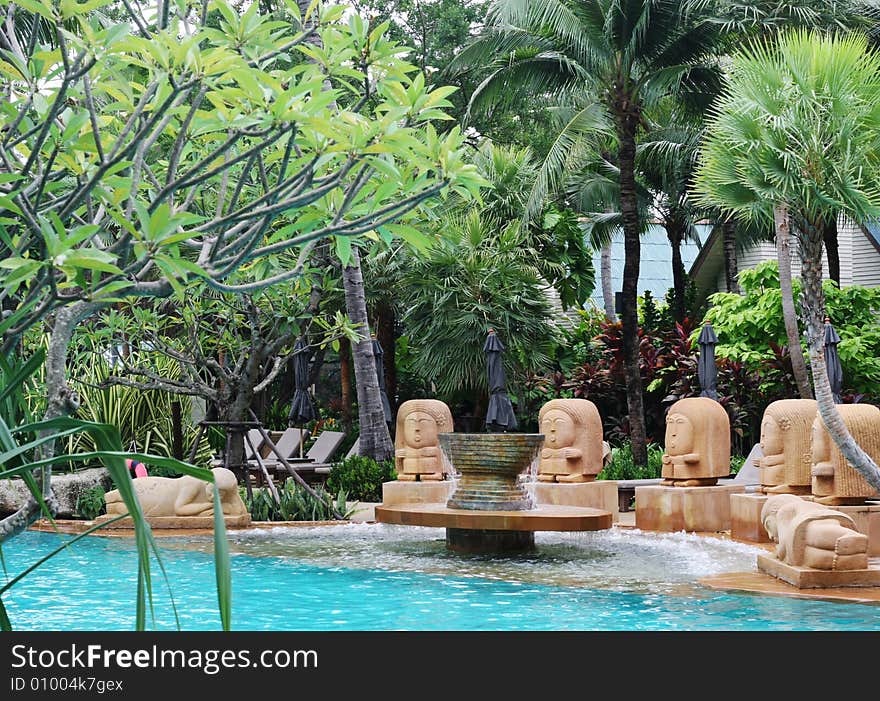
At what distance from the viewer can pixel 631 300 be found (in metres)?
16.3

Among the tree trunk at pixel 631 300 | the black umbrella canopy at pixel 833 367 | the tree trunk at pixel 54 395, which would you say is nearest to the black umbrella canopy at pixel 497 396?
the tree trunk at pixel 631 300

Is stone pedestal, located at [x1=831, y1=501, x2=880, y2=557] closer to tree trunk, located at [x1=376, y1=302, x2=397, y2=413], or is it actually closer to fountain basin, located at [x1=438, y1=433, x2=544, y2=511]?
fountain basin, located at [x1=438, y1=433, x2=544, y2=511]

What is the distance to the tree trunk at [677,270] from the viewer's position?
26734 mm

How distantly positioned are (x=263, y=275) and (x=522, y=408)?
17968mm

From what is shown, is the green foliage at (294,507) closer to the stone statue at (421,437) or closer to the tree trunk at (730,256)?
the stone statue at (421,437)

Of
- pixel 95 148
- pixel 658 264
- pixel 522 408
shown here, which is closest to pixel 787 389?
pixel 522 408

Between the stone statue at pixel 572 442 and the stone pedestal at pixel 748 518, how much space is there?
1916mm

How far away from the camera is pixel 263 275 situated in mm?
3961

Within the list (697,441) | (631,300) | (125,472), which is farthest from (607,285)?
(125,472)

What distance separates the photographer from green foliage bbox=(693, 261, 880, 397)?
2008 cm

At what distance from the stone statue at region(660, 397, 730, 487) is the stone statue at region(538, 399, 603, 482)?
1.04 metres

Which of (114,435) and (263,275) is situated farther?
(263,275)
